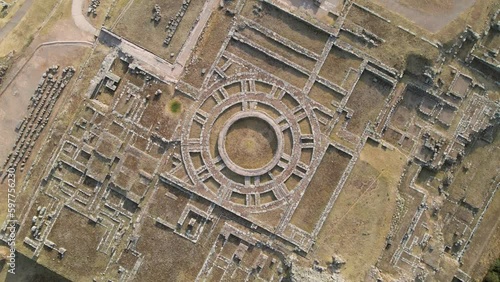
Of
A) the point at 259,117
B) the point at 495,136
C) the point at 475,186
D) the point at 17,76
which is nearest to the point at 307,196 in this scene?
the point at 259,117

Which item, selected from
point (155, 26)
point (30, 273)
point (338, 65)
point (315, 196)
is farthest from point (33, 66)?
point (315, 196)

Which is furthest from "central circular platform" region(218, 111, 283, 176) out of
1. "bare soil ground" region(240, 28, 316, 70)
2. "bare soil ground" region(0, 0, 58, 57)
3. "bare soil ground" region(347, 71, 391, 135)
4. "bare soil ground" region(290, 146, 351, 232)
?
"bare soil ground" region(0, 0, 58, 57)

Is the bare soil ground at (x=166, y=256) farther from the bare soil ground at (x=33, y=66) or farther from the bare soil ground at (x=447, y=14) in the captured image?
the bare soil ground at (x=447, y=14)

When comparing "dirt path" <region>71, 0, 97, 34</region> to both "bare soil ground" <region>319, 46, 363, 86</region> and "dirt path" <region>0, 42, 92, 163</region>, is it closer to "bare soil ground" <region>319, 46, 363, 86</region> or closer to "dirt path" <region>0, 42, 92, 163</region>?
"dirt path" <region>0, 42, 92, 163</region>

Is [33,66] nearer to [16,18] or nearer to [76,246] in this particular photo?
[16,18]

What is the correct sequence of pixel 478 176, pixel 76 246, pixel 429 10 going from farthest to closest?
pixel 478 176
pixel 429 10
pixel 76 246

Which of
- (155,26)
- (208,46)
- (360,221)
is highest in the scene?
(208,46)
